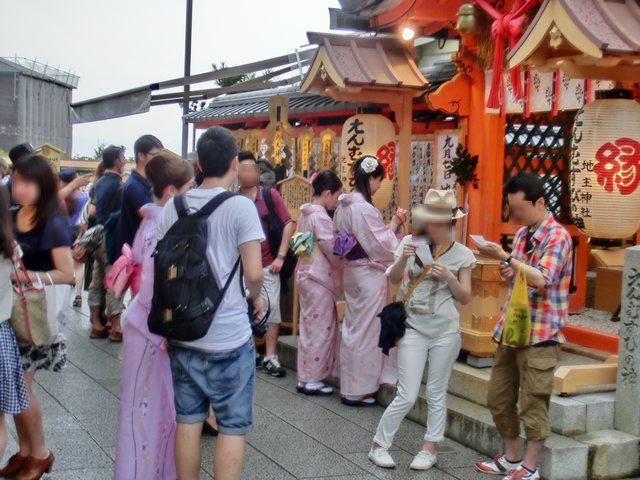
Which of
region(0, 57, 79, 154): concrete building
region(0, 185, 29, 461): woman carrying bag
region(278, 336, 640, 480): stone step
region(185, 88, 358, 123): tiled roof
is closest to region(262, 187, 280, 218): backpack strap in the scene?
region(278, 336, 640, 480): stone step

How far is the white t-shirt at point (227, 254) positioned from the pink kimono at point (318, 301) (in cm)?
346

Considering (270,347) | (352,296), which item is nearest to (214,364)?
(352,296)

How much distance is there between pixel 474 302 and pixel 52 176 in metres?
3.63

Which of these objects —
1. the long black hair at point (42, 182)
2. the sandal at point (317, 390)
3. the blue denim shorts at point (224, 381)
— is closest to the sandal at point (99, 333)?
the sandal at point (317, 390)

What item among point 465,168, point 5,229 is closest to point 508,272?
point 465,168

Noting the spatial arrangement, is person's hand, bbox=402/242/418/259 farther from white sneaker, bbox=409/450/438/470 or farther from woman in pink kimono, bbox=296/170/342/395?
woman in pink kimono, bbox=296/170/342/395

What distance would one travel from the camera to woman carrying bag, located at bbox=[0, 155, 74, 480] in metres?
5.04

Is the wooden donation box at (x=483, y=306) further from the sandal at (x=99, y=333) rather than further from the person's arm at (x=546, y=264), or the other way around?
the sandal at (x=99, y=333)

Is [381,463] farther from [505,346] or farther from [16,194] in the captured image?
[16,194]

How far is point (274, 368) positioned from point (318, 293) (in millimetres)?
1109

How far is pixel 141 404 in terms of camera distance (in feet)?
15.9

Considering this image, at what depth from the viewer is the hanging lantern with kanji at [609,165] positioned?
20.0 ft

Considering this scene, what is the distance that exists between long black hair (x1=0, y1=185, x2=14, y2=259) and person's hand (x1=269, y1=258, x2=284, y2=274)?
4.09 m

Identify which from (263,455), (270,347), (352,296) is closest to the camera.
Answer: (263,455)
